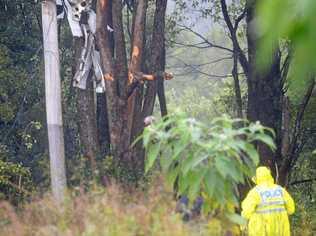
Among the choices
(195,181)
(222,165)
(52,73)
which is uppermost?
(52,73)

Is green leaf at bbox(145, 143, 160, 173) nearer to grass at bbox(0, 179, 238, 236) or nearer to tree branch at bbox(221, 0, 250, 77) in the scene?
grass at bbox(0, 179, 238, 236)

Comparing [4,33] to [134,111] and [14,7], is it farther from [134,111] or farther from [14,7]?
[134,111]

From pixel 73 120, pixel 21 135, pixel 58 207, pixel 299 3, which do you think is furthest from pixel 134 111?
pixel 299 3

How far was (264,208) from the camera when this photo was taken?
27.5 ft

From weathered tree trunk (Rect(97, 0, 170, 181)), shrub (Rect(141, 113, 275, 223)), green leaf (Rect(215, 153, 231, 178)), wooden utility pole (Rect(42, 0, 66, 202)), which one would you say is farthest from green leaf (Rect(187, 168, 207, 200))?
weathered tree trunk (Rect(97, 0, 170, 181))

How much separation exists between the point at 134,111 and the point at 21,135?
4.03 meters

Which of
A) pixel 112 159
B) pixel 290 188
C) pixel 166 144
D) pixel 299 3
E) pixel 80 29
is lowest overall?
pixel 290 188

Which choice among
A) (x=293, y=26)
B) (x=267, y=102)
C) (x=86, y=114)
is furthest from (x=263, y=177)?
(x=293, y=26)

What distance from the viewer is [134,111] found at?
47.0ft

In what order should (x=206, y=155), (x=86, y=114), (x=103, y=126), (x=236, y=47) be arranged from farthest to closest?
(x=236, y=47), (x=103, y=126), (x=86, y=114), (x=206, y=155)

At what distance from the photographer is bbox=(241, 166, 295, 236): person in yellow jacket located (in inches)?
328

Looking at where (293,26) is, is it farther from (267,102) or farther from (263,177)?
(267,102)

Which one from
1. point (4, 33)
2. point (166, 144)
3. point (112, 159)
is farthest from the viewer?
point (4, 33)

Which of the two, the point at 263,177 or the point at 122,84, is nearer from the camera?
the point at 263,177
